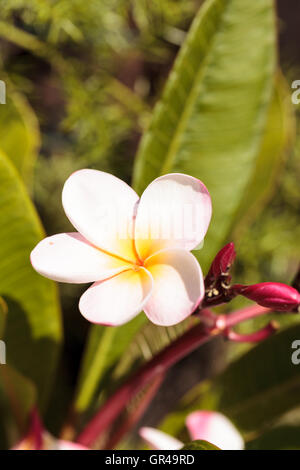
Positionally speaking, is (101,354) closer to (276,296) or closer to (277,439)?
(277,439)

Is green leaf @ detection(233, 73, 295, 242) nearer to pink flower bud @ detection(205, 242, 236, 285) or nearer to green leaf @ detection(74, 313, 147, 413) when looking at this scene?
green leaf @ detection(74, 313, 147, 413)

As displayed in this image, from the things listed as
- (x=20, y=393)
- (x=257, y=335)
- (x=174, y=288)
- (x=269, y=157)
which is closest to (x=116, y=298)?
(x=174, y=288)

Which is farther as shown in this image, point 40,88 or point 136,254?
point 40,88

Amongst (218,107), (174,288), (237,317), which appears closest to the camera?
(174,288)

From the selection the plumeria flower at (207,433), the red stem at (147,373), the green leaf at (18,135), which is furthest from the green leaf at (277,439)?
the green leaf at (18,135)

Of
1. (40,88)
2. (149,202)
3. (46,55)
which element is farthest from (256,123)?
(40,88)

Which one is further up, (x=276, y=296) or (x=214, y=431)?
(x=276, y=296)

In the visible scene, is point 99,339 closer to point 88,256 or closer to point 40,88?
point 88,256
